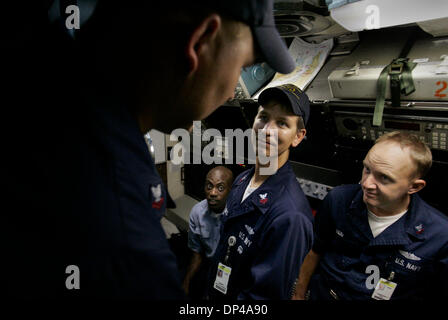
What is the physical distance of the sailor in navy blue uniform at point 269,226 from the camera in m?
1.44

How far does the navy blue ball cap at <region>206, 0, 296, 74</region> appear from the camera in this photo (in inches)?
23.2

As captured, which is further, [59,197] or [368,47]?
[368,47]

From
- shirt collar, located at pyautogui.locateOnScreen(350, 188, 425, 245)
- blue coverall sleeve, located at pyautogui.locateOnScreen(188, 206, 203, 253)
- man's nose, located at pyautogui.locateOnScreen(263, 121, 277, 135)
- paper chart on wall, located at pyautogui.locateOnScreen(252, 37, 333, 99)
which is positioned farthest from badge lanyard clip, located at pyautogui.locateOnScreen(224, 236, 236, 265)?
paper chart on wall, located at pyautogui.locateOnScreen(252, 37, 333, 99)

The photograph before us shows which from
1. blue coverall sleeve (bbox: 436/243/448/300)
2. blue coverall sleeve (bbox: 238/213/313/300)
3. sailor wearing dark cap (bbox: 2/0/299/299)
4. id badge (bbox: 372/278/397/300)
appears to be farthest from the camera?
id badge (bbox: 372/278/397/300)

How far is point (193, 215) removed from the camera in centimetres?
299

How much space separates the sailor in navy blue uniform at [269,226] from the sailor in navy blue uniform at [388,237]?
515 millimetres

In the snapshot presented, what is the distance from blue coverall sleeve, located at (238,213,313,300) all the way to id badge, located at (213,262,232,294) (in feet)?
0.79

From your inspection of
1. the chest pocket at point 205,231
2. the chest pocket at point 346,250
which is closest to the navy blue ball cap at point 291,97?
the chest pocket at point 346,250

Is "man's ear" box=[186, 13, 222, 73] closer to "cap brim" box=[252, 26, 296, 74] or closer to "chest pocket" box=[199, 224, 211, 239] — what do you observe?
"cap brim" box=[252, 26, 296, 74]

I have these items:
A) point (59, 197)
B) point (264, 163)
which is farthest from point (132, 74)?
point (264, 163)

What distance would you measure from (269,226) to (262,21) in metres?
1.14
